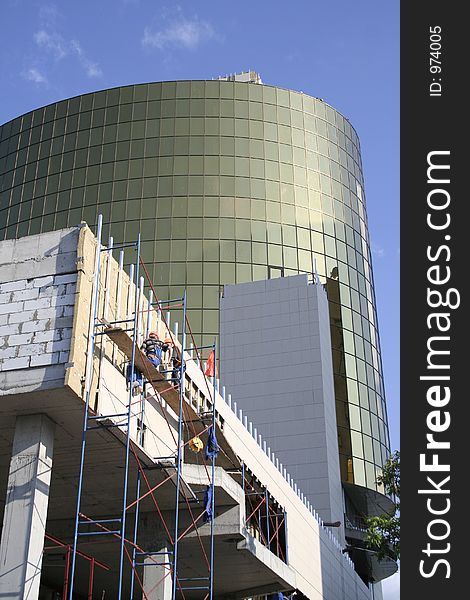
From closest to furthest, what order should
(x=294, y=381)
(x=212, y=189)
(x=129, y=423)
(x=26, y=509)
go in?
(x=26, y=509) → (x=129, y=423) → (x=294, y=381) → (x=212, y=189)

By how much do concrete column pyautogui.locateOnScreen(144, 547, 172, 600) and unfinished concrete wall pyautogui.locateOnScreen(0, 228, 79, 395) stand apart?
7.24 m

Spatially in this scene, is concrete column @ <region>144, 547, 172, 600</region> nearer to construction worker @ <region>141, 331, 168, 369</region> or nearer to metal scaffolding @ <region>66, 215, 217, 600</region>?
metal scaffolding @ <region>66, 215, 217, 600</region>

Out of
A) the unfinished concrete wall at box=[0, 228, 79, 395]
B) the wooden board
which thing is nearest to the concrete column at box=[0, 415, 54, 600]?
the unfinished concrete wall at box=[0, 228, 79, 395]

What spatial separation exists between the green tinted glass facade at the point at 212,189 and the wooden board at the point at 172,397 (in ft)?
121

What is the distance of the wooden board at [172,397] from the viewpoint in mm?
22677

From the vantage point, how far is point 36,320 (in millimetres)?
21500

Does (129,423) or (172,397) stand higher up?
(172,397)

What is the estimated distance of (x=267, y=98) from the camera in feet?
265

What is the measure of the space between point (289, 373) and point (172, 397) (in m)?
34.1

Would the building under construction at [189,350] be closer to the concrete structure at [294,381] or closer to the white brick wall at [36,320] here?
the white brick wall at [36,320]

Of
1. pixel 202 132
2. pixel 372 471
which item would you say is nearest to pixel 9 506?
pixel 372 471

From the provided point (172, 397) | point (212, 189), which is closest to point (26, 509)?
point (172, 397)

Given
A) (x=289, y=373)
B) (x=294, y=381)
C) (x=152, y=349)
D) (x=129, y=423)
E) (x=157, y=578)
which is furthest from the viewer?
(x=289, y=373)

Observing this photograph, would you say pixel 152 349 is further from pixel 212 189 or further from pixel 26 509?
pixel 212 189
